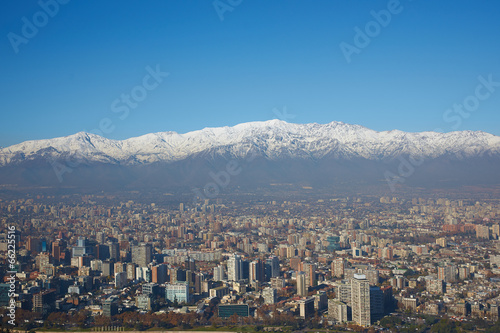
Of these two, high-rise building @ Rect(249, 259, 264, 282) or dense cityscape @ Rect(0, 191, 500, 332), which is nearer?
dense cityscape @ Rect(0, 191, 500, 332)

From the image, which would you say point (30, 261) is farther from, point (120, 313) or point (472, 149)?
point (472, 149)

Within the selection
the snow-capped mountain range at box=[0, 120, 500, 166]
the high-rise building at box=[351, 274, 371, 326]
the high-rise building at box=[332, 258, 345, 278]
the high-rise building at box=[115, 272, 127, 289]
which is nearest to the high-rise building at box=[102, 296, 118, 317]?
the high-rise building at box=[115, 272, 127, 289]

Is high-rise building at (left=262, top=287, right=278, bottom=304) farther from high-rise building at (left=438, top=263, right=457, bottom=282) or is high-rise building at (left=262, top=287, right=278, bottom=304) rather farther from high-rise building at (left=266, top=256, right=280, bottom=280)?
high-rise building at (left=438, top=263, right=457, bottom=282)

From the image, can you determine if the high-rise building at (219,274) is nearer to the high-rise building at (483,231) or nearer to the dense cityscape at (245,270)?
the dense cityscape at (245,270)

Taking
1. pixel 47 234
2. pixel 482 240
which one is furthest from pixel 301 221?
pixel 47 234

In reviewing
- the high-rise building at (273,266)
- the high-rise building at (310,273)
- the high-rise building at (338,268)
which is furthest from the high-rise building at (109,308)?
the high-rise building at (338,268)

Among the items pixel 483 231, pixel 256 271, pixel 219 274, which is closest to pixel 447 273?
pixel 256 271
